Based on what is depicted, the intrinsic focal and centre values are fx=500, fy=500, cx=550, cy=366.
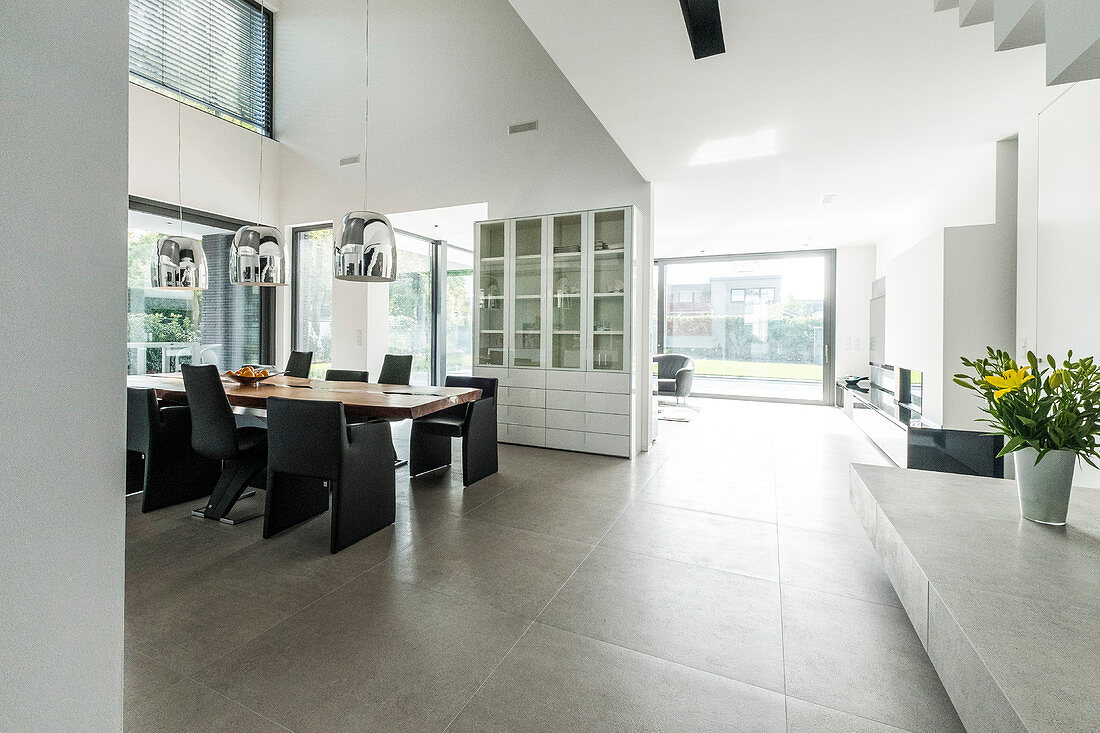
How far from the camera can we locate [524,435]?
524 cm

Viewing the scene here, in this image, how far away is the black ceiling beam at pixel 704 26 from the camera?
216cm

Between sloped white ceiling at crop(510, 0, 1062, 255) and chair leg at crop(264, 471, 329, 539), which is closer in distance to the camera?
sloped white ceiling at crop(510, 0, 1062, 255)

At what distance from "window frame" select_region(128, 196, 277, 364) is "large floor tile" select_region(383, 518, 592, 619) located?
4.60m

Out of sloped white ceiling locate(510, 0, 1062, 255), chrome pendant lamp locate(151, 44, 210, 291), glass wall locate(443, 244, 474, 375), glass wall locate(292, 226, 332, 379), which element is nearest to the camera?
sloped white ceiling locate(510, 0, 1062, 255)

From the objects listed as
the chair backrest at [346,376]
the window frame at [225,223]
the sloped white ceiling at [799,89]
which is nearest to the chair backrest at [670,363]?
the sloped white ceiling at [799,89]

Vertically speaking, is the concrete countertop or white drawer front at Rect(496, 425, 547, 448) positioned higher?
the concrete countertop

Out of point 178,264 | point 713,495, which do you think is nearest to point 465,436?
point 713,495

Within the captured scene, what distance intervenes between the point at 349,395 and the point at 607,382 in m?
2.39

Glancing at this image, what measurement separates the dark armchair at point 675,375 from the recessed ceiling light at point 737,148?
3903 millimetres

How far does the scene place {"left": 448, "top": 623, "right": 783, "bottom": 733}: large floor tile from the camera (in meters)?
1.51

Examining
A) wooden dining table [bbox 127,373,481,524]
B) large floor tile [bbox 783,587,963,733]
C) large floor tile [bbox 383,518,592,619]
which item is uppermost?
wooden dining table [bbox 127,373,481,524]

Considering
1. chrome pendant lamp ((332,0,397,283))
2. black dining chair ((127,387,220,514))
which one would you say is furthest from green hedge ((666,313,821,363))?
black dining chair ((127,387,220,514))

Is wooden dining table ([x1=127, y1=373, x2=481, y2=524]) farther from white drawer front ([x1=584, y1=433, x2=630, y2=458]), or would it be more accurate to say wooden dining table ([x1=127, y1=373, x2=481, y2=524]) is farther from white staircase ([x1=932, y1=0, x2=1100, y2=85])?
white staircase ([x1=932, y1=0, x2=1100, y2=85])

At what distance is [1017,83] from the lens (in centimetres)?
288
